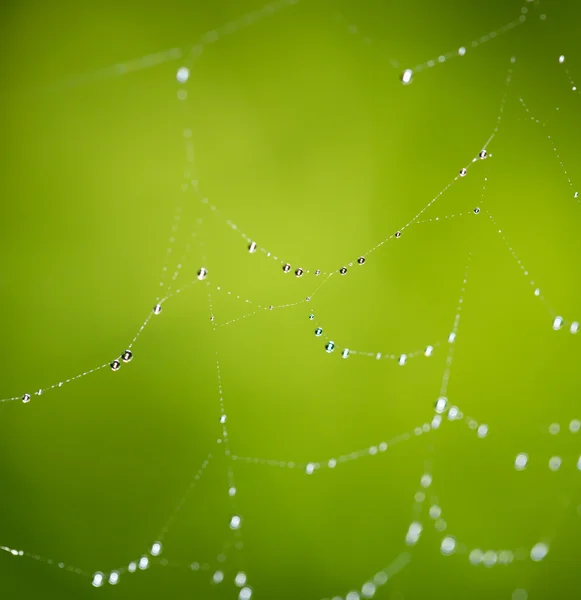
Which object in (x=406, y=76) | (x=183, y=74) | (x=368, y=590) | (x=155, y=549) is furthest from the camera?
(x=368, y=590)

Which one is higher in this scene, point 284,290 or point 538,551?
point 284,290

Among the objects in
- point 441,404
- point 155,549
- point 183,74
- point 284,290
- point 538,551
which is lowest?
point 538,551

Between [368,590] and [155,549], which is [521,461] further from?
[155,549]

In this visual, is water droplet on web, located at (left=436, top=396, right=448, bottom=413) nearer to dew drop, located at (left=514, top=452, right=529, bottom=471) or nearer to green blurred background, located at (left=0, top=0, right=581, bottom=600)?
green blurred background, located at (left=0, top=0, right=581, bottom=600)

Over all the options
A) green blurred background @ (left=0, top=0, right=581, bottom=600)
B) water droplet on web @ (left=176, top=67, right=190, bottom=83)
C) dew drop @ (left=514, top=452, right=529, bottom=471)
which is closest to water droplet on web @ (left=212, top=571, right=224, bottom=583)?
green blurred background @ (left=0, top=0, right=581, bottom=600)

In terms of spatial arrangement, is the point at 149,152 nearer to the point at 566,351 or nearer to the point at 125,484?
the point at 125,484

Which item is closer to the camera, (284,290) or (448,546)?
(284,290)

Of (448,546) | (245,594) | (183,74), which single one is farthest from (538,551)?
(183,74)

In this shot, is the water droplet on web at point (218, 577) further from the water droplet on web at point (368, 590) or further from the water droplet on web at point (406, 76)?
the water droplet on web at point (406, 76)

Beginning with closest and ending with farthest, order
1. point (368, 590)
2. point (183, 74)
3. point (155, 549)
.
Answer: point (183, 74) < point (155, 549) < point (368, 590)
